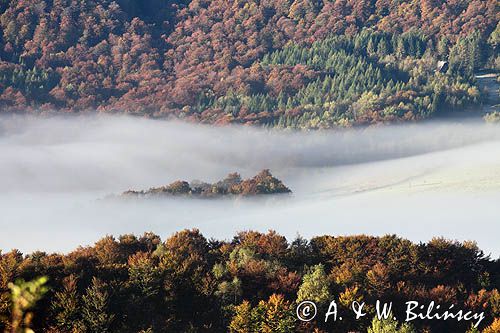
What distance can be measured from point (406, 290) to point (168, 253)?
13.3 m

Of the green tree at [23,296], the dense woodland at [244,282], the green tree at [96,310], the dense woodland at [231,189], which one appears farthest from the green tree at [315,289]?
the dense woodland at [231,189]

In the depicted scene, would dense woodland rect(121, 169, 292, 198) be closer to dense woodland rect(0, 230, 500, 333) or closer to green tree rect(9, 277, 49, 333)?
dense woodland rect(0, 230, 500, 333)

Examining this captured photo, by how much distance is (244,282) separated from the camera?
57.8 m

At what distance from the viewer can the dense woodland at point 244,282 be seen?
50781 mm

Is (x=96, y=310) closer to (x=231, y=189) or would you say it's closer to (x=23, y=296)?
(x=23, y=296)

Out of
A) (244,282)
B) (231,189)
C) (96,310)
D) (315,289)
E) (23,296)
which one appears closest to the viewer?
(23,296)

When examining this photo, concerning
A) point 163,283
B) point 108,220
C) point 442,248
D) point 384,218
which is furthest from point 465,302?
point 108,220

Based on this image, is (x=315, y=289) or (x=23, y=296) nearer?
(x=23, y=296)

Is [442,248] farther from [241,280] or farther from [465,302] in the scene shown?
[241,280]

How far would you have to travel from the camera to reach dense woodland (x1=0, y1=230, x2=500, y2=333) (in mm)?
50781

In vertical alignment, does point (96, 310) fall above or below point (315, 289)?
above

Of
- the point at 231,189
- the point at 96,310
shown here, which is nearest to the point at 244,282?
the point at 96,310

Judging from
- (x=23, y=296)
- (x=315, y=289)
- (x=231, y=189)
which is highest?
(x=23, y=296)

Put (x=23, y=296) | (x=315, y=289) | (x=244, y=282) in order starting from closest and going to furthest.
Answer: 1. (x=23, y=296)
2. (x=315, y=289)
3. (x=244, y=282)
